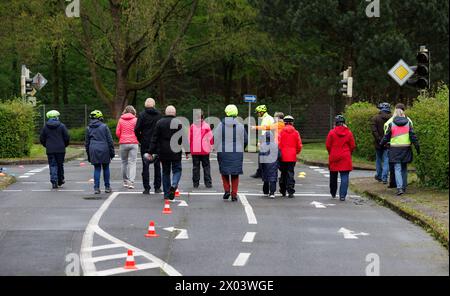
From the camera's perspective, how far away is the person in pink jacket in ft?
66.2

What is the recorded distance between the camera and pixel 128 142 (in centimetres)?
2017

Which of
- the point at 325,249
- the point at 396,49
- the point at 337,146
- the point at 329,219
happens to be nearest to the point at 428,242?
the point at 325,249

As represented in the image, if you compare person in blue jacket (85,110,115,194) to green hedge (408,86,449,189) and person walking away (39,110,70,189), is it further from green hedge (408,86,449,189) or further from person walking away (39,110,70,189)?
green hedge (408,86,449,189)

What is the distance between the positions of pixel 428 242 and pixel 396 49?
102 feet

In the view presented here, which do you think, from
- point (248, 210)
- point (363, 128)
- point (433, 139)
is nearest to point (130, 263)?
point (248, 210)

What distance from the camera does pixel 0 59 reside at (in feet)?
179

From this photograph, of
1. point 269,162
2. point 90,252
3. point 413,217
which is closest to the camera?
point 90,252

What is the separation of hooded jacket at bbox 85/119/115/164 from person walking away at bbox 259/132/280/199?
3209 millimetres

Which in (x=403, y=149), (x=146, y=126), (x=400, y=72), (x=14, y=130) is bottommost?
(x=14, y=130)

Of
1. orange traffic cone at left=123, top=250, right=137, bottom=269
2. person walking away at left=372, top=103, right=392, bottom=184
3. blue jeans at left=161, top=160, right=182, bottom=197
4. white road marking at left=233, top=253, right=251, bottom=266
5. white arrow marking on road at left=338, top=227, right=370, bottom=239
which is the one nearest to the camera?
orange traffic cone at left=123, top=250, right=137, bottom=269

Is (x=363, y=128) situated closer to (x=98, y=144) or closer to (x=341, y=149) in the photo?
(x=341, y=149)

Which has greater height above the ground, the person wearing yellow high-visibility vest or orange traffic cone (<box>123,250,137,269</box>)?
the person wearing yellow high-visibility vest

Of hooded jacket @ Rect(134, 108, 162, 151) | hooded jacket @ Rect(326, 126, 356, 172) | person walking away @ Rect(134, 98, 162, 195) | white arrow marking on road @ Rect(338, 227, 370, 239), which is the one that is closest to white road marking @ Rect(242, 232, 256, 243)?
white arrow marking on road @ Rect(338, 227, 370, 239)

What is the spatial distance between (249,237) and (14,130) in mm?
20097
